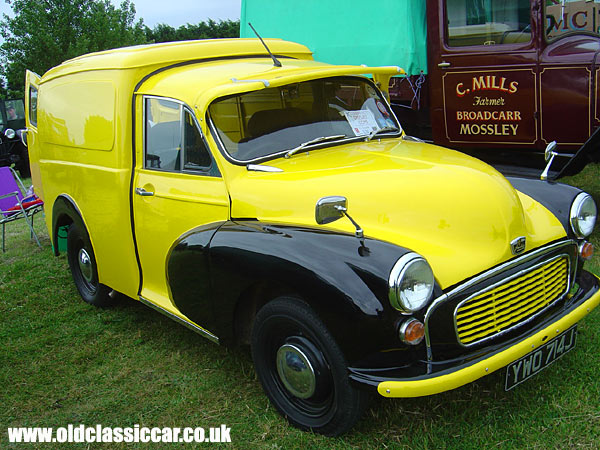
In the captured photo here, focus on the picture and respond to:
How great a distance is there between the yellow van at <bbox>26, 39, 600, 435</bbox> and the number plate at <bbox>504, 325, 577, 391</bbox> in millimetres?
11

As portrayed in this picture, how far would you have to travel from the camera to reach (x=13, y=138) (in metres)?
14.7

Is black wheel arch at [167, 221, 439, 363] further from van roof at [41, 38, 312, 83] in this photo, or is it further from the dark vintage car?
the dark vintage car

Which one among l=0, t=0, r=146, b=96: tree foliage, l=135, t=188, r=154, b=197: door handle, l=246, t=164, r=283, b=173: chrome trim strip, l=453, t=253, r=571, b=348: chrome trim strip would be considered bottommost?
l=453, t=253, r=571, b=348: chrome trim strip

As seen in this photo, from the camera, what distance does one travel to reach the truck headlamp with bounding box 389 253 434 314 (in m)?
2.41

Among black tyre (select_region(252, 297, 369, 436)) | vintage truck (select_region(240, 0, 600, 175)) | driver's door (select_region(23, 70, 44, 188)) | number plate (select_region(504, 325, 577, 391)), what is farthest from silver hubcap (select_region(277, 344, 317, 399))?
driver's door (select_region(23, 70, 44, 188))

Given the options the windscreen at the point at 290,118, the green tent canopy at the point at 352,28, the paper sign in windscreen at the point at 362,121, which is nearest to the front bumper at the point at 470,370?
the windscreen at the point at 290,118

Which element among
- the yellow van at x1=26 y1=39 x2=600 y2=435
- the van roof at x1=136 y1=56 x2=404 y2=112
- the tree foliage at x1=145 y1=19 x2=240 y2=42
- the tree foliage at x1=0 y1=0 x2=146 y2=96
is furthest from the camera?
the tree foliage at x1=145 y1=19 x2=240 y2=42

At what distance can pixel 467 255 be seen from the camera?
2736 mm

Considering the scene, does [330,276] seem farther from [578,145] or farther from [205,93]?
[578,145]

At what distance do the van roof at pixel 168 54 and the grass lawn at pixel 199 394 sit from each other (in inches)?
73.8

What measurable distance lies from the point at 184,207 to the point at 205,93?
67cm

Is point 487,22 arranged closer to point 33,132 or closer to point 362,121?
point 362,121

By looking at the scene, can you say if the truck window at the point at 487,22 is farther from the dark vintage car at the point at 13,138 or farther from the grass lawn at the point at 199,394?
the dark vintage car at the point at 13,138

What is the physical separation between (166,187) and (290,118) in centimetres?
87
